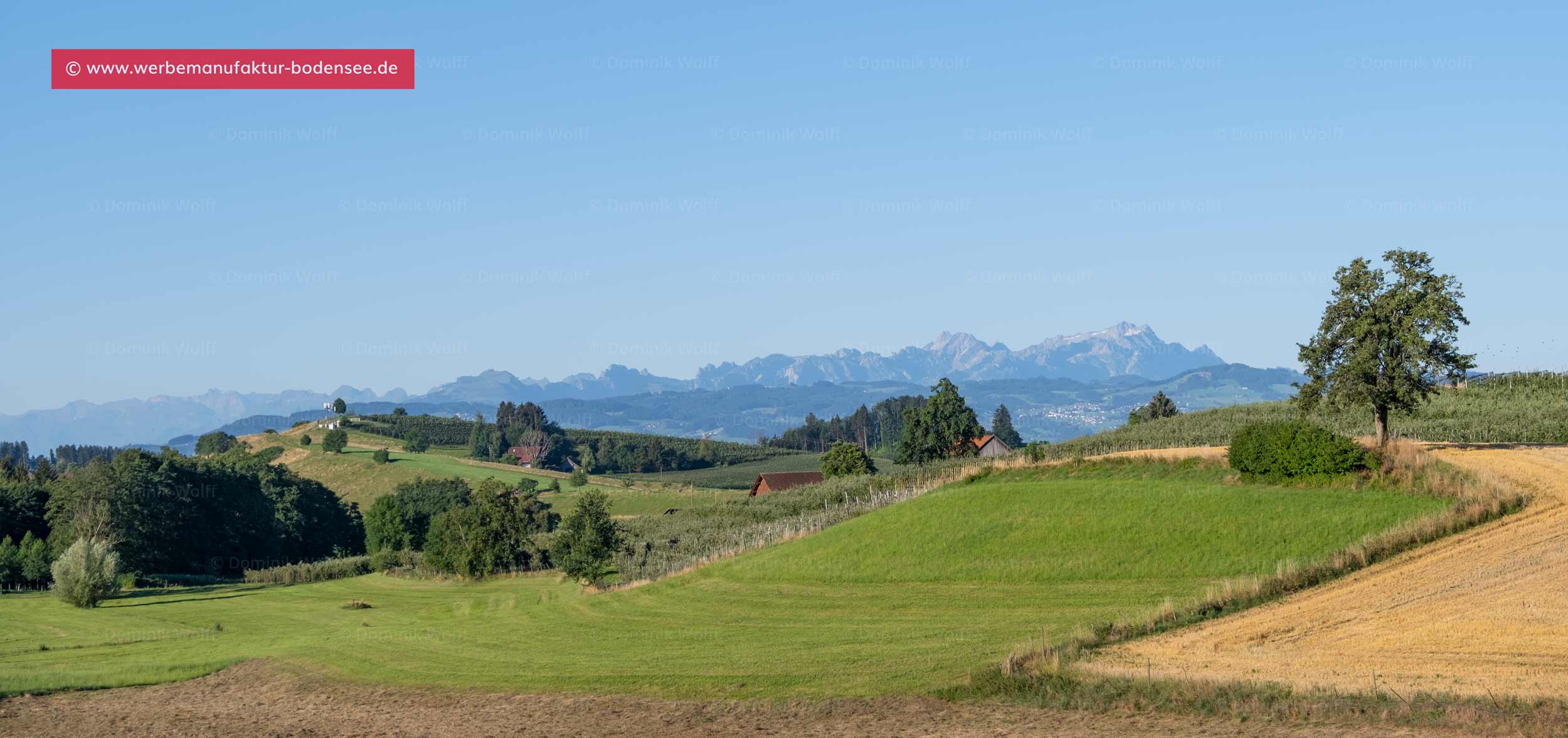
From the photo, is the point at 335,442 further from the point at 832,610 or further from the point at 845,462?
the point at 832,610

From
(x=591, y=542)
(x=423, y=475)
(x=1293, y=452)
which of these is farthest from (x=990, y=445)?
(x=1293, y=452)

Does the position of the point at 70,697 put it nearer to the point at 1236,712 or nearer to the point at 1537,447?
the point at 1236,712

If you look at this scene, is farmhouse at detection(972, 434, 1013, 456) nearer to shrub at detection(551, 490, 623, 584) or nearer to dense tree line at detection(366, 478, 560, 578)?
dense tree line at detection(366, 478, 560, 578)

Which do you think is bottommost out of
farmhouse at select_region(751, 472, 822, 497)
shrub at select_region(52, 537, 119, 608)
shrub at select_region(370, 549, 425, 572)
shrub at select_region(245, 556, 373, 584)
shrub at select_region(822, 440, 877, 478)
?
shrub at select_region(245, 556, 373, 584)

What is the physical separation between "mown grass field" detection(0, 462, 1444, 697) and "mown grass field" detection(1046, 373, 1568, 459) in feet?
29.3

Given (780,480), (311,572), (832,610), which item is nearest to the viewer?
(832,610)

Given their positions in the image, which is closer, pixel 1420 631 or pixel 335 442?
pixel 1420 631

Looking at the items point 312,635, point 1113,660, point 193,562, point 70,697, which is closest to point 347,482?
point 193,562

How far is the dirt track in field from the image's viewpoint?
23250 mm

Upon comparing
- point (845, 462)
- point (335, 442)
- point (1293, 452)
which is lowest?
point (845, 462)

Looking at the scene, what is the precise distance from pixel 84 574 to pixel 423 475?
10140cm

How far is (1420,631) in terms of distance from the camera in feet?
93.3

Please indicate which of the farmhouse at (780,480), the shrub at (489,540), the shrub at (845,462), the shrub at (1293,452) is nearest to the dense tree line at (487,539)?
the shrub at (489,540)

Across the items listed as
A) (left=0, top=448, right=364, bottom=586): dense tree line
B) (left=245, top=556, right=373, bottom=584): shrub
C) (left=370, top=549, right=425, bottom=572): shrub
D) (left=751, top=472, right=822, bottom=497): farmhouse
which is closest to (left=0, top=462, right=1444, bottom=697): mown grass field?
(left=245, top=556, right=373, bottom=584): shrub
